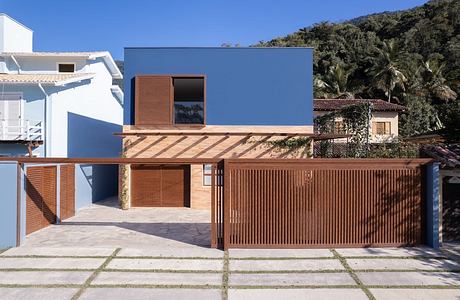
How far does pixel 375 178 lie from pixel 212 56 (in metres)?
9.70

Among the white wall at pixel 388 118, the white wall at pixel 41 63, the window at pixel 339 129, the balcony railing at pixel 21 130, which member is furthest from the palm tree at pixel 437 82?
the balcony railing at pixel 21 130

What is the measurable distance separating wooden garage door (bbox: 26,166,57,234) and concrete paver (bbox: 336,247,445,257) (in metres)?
9.20

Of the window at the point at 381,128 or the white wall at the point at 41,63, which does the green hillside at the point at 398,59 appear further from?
the white wall at the point at 41,63

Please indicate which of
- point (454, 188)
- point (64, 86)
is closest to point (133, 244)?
point (454, 188)

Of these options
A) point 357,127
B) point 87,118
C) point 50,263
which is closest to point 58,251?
point 50,263

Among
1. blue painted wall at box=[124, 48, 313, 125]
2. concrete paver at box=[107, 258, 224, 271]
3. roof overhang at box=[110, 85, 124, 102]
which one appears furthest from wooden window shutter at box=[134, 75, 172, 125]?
concrete paver at box=[107, 258, 224, 271]

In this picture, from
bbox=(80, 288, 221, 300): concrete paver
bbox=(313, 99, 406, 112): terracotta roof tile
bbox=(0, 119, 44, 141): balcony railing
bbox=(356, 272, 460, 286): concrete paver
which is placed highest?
bbox=(313, 99, 406, 112): terracotta roof tile

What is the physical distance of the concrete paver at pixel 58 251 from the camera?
374 inches

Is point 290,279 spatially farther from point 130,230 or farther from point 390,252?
point 130,230

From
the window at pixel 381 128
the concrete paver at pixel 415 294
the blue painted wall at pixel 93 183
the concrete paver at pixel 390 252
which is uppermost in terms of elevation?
the window at pixel 381 128

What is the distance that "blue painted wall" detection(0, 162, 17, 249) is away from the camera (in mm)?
10258

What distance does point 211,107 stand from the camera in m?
17.3

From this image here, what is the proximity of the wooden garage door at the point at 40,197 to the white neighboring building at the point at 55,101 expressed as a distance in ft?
12.2

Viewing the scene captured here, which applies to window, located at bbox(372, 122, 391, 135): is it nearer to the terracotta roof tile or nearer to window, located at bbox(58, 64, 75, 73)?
the terracotta roof tile
